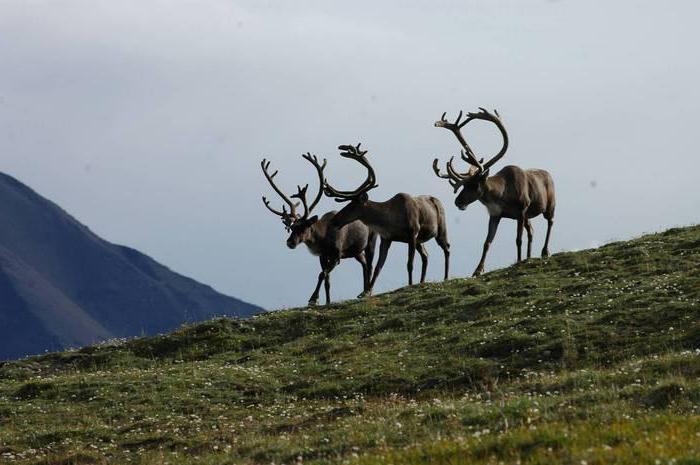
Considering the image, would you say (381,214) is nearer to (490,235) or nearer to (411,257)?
(411,257)

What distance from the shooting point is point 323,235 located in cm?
3428

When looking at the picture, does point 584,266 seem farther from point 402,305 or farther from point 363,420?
point 363,420

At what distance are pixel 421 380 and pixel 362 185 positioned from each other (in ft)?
42.0

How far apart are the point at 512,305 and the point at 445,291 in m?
3.49

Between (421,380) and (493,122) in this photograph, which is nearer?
(421,380)

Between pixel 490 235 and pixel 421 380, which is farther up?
pixel 490 235

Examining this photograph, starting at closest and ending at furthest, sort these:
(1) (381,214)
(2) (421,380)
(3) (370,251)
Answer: (2) (421,380)
(1) (381,214)
(3) (370,251)

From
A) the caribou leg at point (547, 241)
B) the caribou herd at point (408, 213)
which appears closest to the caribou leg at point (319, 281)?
the caribou herd at point (408, 213)

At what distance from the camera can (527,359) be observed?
837 inches

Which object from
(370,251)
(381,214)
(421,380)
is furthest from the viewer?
(370,251)

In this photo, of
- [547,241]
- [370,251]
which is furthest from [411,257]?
[547,241]

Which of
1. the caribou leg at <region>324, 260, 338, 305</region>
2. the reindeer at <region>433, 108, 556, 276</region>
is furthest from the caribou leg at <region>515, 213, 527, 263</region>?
the caribou leg at <region>324, 260, 338, 305</region>

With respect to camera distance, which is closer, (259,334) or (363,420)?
(363,420)

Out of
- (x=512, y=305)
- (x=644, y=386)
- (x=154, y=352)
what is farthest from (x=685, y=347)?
(x=154, y=352)
